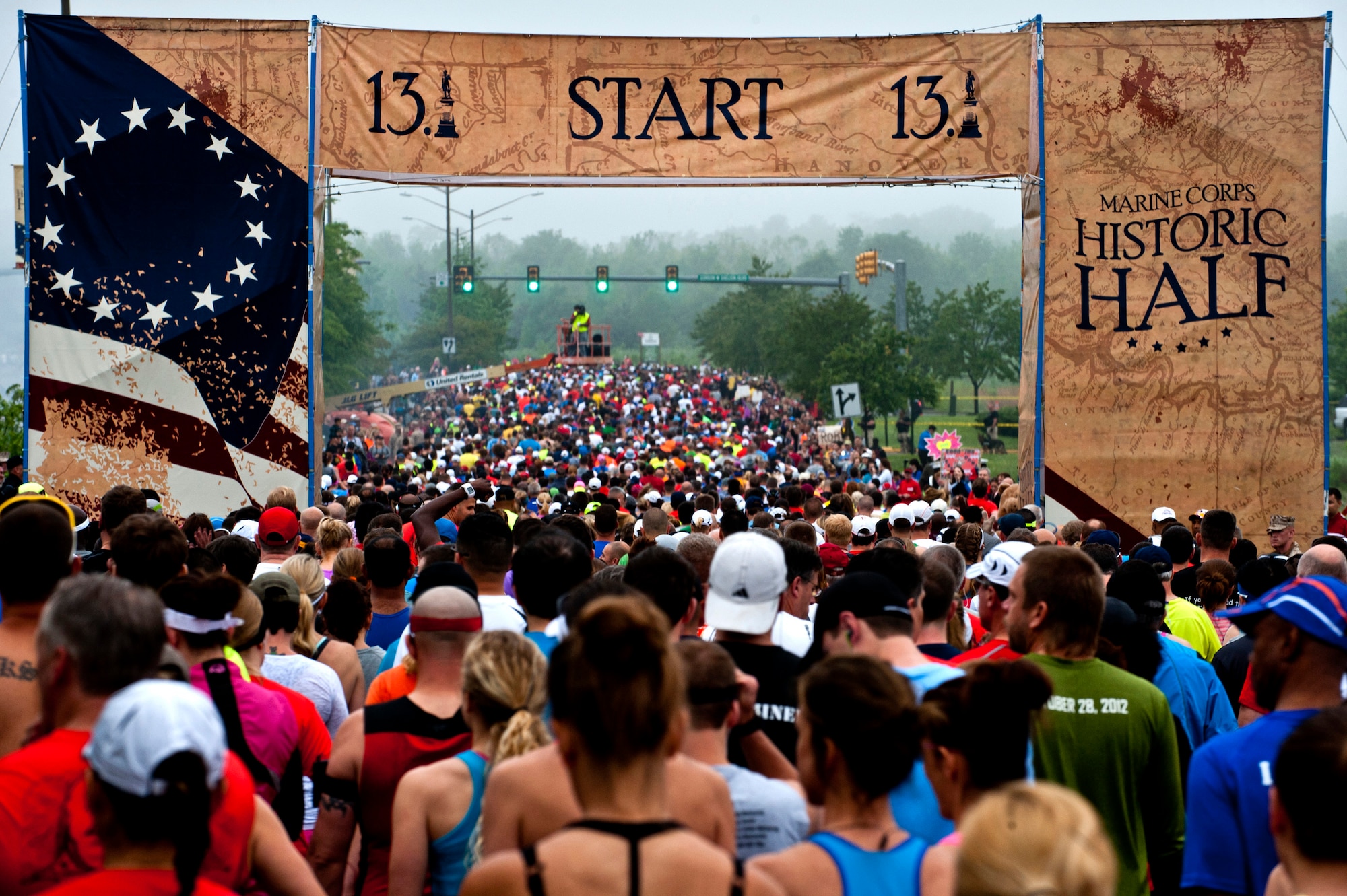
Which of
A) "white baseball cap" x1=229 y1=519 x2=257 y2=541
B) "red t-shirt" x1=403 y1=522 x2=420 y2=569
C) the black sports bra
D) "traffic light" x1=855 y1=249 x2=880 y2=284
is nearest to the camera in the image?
the black sports bra

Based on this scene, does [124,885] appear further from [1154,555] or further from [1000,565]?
[1154,555]

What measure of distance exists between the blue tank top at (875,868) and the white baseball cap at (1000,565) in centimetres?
226

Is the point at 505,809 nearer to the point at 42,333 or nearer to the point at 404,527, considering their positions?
the point at 404,527

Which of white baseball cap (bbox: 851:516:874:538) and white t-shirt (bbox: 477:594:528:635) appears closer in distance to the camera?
white t-shirt (bbox: 477:594:528:635)

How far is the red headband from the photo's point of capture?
400cm

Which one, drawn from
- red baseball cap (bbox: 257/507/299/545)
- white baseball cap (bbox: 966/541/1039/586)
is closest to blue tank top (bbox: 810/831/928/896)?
white baseball cap (bbox: 966/541/1039/586)

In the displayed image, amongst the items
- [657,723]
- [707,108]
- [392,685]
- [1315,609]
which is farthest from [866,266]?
[657,723]

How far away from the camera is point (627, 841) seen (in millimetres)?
2336

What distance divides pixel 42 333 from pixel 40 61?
297cm

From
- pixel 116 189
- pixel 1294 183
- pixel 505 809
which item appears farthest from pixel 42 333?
pixel 1294 183

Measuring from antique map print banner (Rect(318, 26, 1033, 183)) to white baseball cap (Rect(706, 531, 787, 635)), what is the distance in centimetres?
1118

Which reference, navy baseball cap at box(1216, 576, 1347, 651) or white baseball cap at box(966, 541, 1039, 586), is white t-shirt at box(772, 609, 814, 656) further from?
navy baseball cap at box(1216, 576, 1347, 651)

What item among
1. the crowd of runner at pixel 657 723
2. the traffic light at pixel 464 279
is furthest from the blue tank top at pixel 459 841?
the traffic light at pixel 464 279

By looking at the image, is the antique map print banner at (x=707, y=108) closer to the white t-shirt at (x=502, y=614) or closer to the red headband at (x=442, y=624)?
the white t-shirt at (x=502, y=614)
